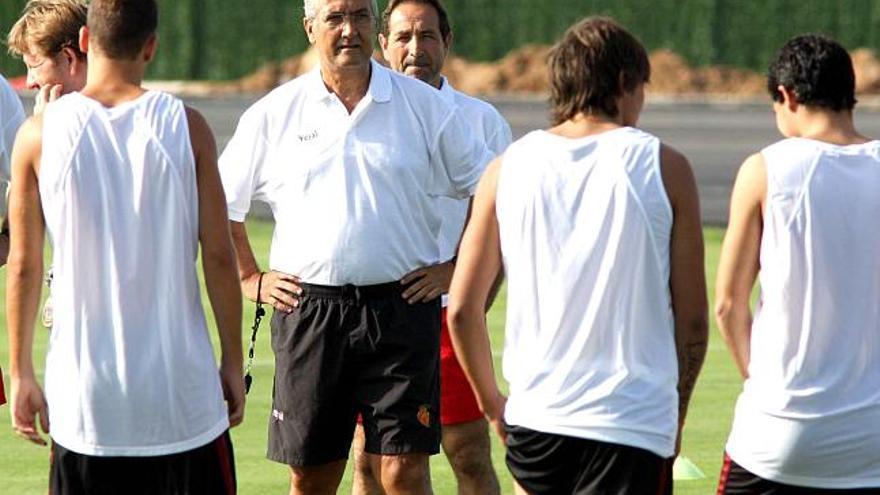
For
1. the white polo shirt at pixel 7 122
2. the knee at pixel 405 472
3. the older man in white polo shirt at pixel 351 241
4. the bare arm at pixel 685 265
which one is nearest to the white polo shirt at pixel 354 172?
the older man in white polo shirt at pixel 351 241

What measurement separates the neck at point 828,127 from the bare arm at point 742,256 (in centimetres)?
17

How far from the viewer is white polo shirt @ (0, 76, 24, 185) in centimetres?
779

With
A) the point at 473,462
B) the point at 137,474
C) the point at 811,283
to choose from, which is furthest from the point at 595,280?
the point at 473,462

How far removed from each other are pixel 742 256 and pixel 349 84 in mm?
2269

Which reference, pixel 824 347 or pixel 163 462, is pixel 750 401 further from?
pixel 163 462

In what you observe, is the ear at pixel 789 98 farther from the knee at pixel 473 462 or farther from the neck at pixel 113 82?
the knee at pixel 473 462

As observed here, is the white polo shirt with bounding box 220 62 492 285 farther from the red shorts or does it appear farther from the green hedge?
the green hedge

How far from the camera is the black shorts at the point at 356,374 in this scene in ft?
24.6

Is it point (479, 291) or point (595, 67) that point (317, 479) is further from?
point (595, 67)

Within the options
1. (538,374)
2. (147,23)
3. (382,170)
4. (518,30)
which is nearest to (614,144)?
(538,374)

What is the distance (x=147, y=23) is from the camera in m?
5.76

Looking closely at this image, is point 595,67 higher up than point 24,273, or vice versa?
point 595,67

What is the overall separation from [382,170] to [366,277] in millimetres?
390

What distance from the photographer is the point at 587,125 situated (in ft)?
18.4
